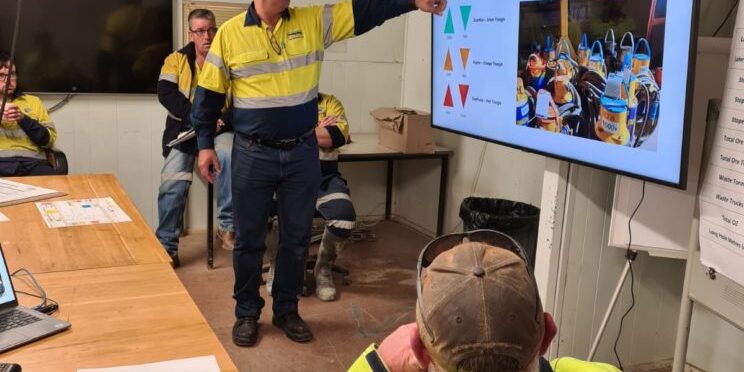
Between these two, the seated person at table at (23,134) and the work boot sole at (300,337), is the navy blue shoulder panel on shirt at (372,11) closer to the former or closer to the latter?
the work boot sole at (300,337)

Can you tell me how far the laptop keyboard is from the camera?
140 centimetres

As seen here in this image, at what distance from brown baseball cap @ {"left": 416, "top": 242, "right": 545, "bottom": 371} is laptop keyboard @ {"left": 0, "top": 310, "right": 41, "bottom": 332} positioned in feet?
3.20

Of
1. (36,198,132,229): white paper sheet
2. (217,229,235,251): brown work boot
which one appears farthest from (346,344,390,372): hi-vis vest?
(217,229,235,251): brown work boot

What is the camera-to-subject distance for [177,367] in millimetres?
1271

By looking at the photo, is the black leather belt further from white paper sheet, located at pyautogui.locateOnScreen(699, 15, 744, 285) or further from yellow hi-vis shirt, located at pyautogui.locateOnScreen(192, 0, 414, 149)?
white paper sheet, located at pyautogui.locateOnScreen(699, 15, 744, 285)

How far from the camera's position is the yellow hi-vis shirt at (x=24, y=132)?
365 centimetres

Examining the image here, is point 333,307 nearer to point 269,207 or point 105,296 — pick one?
point 269,207

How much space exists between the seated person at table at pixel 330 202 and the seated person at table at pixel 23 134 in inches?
56.6

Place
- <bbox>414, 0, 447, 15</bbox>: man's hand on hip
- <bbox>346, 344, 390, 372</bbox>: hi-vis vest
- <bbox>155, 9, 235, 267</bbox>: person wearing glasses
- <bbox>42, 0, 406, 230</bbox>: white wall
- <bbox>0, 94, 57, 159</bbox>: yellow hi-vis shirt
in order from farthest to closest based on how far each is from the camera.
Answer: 1. <bbox>42, 0, 406, 230</bbox>: white wall
2. <bbox>155, 9, 235, 267</bbox>: person wearing glasses
3. <bbox>0, 94, 57, 159</bbox>: yellow hi-vis shirt
4. <bbox>414, 0, 447, 15</bbox>: man's hand on hip
5. <bbox>346, 344, 390, 372</bbox>: hi-vis vest

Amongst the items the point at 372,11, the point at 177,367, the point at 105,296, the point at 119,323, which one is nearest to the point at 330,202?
the point at 372,11

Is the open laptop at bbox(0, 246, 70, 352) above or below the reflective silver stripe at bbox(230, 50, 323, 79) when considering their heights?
below

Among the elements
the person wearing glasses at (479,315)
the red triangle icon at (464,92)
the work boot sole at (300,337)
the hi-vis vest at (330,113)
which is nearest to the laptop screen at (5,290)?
the person wearing glasses at (479,315)

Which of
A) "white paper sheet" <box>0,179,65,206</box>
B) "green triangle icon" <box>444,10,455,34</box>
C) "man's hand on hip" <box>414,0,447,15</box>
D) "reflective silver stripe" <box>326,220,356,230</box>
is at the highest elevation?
"man's hand on hip" <box>414,0,447,15</box>

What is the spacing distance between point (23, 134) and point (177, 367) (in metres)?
2.99
